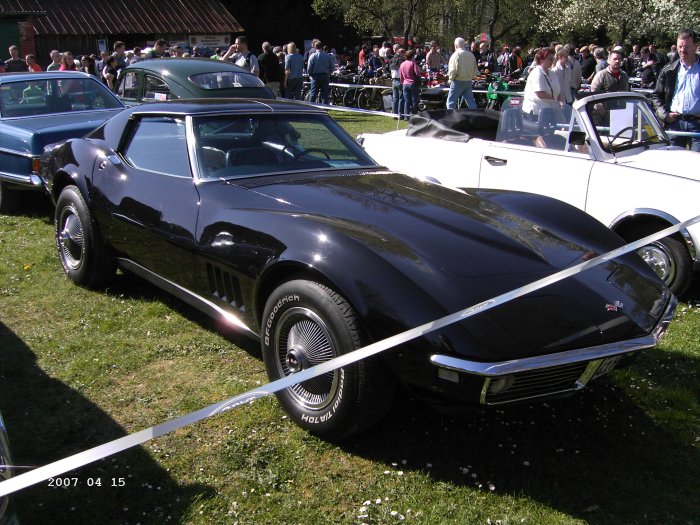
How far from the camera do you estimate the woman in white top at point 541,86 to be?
6496 mm

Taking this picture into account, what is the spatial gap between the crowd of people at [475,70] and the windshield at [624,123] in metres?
0.41

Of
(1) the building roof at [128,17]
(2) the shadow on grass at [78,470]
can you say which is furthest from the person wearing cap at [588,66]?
(1) the building roof at [128,17]

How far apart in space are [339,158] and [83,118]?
4225 mm

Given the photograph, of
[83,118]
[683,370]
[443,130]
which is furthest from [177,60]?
[683,370]

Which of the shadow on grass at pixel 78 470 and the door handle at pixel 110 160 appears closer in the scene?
the shadow on grass at pixel 78 470

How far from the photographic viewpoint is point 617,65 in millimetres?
9555

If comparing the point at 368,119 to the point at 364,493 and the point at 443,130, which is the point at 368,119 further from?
the point at 364,493

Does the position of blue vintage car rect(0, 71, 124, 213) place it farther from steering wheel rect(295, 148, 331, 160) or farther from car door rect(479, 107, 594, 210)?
car door rect(479, 107, 594, 210)

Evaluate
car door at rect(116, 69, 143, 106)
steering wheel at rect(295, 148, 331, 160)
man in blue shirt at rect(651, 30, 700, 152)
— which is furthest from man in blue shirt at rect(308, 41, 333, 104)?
steering wheel at rect(295, 148, 331, 160)

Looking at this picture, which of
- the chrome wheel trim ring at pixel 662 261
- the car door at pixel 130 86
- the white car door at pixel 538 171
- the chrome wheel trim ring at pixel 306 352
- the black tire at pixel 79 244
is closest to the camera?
the chrome wheel trim ring at pixel 306 352

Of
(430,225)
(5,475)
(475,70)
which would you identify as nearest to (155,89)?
(475,70)

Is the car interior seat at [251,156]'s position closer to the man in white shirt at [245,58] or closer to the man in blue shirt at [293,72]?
the man in white shirt at [245,58]

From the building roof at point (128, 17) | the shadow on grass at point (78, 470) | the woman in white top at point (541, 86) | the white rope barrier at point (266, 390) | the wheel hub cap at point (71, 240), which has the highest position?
the building roof at point (128, 17)

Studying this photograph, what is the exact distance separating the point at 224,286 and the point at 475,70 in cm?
1034
